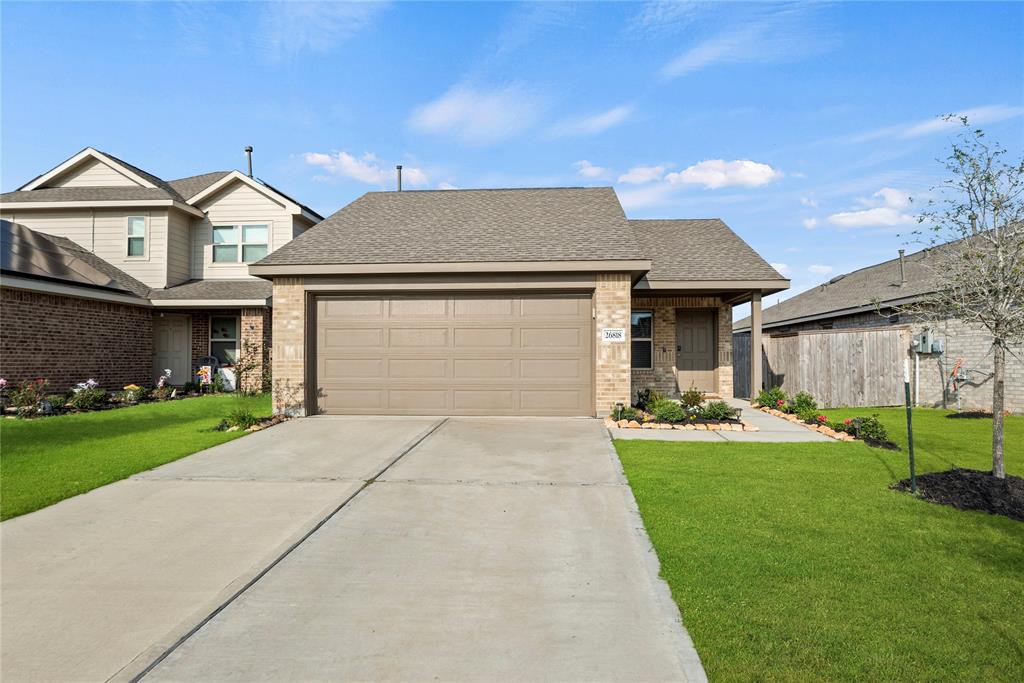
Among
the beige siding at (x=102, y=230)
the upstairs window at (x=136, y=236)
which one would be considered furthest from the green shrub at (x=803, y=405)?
the upstairs window at (x=136, y=236)

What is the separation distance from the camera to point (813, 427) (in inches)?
369

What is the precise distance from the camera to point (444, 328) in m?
10.8

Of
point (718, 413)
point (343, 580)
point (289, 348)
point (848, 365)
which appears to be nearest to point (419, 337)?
point (289, 348)

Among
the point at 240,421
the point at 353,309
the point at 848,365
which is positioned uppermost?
the point at 353,309

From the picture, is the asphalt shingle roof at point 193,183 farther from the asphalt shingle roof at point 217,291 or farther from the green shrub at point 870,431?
the green shrub at point 870,431

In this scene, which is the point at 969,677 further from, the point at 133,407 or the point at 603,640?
the point at 133,407

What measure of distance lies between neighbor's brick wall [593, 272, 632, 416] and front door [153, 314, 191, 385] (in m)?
13.2

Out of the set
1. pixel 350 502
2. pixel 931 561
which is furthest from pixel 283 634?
pixel 931 561

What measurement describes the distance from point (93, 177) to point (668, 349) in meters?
18.6

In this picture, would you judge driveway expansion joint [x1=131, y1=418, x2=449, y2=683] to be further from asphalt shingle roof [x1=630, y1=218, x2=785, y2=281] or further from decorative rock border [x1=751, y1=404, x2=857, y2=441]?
asphalt shingle roof [x1=630, y1=218, x2=785, y2=281]

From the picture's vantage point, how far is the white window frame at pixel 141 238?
15914 millimetres

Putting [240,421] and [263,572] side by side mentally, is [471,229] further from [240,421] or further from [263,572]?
[263,572]

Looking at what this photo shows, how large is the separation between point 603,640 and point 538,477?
324cm

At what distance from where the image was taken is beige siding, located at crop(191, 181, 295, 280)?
16281 millimetres
